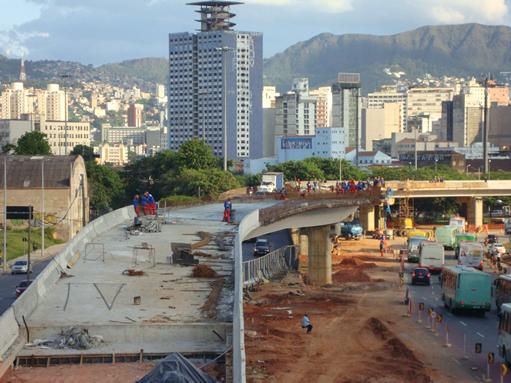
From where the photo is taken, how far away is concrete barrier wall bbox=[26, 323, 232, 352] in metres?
25.9

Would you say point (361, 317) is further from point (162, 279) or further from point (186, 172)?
point (186, 172)

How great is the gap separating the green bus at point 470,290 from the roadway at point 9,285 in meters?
17.8

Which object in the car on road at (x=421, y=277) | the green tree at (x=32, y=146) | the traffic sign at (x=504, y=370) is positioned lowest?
the car on road at (x=421, y=277)

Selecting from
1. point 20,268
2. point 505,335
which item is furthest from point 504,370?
point 20,268

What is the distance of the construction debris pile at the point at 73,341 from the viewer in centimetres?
2523

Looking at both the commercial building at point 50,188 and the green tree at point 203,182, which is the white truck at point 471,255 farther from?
the green tree at point 203,182

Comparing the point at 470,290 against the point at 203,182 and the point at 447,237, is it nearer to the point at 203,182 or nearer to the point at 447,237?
the point at 447,237

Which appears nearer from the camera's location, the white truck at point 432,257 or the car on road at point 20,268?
the car on road at point 20,268

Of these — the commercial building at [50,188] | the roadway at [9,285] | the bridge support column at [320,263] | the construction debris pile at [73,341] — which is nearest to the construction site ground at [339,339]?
the bridge support column at [320,263]

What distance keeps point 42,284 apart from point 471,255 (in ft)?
144

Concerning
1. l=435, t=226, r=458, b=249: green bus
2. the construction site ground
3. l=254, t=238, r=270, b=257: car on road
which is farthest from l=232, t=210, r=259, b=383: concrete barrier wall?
l=435, t=226, r=458, b=249: green bus

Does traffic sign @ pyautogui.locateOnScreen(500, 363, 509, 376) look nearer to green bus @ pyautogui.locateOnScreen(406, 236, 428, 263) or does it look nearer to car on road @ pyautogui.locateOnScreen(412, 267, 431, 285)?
car on road @ pyautogui.locateOnScreen(412, 267, 431, 285)

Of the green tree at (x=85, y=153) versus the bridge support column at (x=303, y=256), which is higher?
the green tree at (x=85, y=153)

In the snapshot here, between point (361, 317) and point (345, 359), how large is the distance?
39.4 feet
